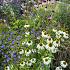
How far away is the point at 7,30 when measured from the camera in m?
5.59

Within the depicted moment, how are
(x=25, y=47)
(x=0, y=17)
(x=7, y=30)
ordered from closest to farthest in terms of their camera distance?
(x=25, y=47) < (x=7, y=30) < (x=0, y=17)

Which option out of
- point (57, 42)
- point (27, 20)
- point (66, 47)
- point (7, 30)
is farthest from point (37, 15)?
point (57, 42)

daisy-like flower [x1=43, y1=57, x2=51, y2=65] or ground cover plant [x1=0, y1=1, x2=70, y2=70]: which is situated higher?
daisy-like flower [x1=43, y1=57, x2=51, y2=65]

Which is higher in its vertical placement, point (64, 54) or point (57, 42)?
point (57, 42)

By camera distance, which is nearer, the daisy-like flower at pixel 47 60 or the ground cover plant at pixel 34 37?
the daisy-like flower at pixel 47 60

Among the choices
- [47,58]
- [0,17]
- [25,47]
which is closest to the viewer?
[47,58]

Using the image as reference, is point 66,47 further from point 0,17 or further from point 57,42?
point 0,17

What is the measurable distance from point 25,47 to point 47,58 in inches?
23.2

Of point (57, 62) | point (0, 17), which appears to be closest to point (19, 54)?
point (57, 62)

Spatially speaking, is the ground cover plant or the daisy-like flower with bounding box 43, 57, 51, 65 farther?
the ground cover plant

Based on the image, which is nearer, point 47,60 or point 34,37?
point 47,60

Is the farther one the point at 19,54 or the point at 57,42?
the point at 19,54

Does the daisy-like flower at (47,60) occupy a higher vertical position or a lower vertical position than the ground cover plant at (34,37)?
higher

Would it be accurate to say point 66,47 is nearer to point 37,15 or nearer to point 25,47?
point 25,47
